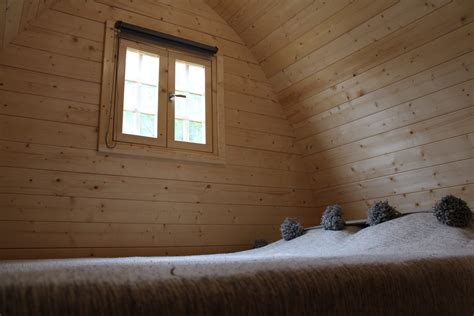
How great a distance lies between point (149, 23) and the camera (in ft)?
8.69

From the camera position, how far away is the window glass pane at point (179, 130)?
258 centimetres

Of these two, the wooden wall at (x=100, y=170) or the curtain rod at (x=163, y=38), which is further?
the curtain rod at (x=163, y=38)

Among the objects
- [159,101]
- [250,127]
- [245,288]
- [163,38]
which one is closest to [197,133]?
[159,101]

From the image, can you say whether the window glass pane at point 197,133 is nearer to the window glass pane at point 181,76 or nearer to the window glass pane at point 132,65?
the window glass pane at point 181,76

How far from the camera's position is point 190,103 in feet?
8.92

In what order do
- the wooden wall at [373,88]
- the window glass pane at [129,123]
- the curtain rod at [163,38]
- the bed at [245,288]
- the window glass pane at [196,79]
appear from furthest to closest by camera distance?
1. the window glass pane at [196,79]
2. the curtain rod at [163,38]
3. the window glass pane at [129,123]
4. the wooden wall at [373,88]
5. the bed at [245,288]

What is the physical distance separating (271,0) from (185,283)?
99.1 inches

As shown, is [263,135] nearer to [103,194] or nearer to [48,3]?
[103,194]

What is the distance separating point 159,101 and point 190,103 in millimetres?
255

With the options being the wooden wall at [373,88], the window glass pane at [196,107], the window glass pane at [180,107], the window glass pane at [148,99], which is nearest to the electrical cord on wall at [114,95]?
the window glass pane at [148,99]

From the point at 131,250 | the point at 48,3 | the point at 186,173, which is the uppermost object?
the point at 48,3

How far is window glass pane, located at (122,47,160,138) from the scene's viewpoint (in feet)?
8.05

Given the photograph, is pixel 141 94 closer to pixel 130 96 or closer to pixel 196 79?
pixel 130 96

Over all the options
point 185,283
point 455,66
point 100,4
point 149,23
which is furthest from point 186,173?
point 185,283
